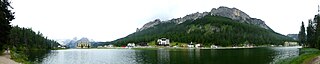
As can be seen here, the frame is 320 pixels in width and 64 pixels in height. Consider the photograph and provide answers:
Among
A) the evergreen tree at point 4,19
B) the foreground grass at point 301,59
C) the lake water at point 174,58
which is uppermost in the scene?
the evergreen tree at point 4,19

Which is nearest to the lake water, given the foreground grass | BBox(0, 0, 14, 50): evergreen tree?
the foreground grass

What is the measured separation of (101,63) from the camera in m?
82.8

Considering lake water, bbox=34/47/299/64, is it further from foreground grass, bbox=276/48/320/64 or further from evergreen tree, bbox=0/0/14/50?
evergreen tree, bbox=0/0/14/50

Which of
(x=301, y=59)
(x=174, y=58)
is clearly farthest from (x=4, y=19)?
(x=301, y=59)

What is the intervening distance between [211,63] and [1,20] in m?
42.8

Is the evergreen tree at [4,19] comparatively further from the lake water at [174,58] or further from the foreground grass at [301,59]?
the foreground grass at [301,59]

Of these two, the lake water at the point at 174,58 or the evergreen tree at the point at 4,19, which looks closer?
the evergreen tree at the point at 4,19

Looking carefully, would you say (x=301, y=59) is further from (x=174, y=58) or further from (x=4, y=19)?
(x=4, y=19)

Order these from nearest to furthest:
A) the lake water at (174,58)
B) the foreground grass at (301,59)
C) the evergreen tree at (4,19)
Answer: the foreground grass at (301,59), the evergreen tree at (4,19), the lake water at (174,58)

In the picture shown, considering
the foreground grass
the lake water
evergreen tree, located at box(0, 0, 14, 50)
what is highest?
evergreen tree, located at box(0, 0, 14, 50)

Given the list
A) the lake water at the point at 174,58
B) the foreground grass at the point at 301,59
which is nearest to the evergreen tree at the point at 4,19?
the lake water at the point at 174,58

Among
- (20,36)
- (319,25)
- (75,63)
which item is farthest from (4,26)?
(20,36)

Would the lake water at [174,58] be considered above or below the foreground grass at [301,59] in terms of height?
below

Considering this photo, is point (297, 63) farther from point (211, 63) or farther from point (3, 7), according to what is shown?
point (3, 7)
